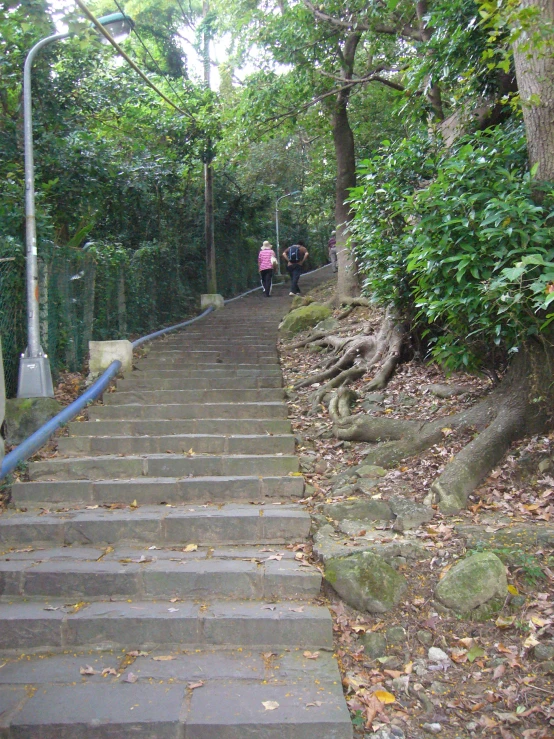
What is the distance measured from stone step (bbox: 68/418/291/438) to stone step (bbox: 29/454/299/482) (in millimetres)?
779

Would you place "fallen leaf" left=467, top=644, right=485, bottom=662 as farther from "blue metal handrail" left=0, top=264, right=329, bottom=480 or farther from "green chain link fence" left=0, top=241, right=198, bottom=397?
"green chain link fence" left=0, top=241, right=198, bottom=397

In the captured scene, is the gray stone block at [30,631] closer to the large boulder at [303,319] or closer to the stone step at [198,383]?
the stone step at [198,383]

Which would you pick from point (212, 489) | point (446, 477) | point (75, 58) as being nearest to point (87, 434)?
point (212, 489)

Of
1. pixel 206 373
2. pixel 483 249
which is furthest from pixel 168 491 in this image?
pixel 206 373

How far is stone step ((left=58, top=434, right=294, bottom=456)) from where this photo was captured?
5.98 m

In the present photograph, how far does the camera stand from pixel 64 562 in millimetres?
4285

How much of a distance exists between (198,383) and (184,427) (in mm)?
1458

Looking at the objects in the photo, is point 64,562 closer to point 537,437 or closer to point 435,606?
point 435,606

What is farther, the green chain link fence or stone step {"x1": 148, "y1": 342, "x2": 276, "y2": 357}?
stone step {"x1": 148, "y1": 342, "x2": 276, "y2": 357}

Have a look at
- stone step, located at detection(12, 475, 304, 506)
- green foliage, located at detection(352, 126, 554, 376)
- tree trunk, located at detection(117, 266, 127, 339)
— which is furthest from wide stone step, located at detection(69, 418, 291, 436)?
tree trunk, located at detection(117, 266, 127, 339)

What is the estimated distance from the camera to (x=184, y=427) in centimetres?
642

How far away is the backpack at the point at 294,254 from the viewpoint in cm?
1622

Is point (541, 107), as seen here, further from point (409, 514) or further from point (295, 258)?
point (295, 258)

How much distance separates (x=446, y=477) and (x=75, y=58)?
347 inches
